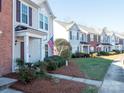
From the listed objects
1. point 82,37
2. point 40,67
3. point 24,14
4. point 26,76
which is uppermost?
point 24,14

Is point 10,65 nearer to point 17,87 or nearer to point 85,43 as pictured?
point 17,87

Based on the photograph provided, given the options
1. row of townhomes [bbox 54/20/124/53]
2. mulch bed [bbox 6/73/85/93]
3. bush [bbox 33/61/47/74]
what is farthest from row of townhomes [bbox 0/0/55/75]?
row of townhomes [bbox 54/20/124/53]

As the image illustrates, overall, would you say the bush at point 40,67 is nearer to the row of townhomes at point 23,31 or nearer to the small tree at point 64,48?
the row of townhomes at point 23,31

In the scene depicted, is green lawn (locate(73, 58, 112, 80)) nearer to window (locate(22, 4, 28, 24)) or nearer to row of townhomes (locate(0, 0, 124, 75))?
row of townhomes (locate(0, 0, 124, 75))

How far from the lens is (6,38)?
40.4 ft

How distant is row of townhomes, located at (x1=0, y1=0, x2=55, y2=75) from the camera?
39.7ft

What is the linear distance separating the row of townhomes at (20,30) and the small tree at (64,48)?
216cm

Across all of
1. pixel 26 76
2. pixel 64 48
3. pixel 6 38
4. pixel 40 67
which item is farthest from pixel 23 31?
pixel 64 48

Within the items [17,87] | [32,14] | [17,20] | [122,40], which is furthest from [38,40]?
[122,40]

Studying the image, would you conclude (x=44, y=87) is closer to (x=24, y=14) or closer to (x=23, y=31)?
(x=23, y=31)

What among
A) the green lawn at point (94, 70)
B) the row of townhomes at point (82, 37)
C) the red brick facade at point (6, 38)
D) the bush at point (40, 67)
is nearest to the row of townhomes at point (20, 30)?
the red brick facade at point (6, 38)

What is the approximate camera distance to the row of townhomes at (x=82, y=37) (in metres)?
37.8

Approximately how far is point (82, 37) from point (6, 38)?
3345cm

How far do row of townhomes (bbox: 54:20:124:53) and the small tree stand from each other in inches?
331
